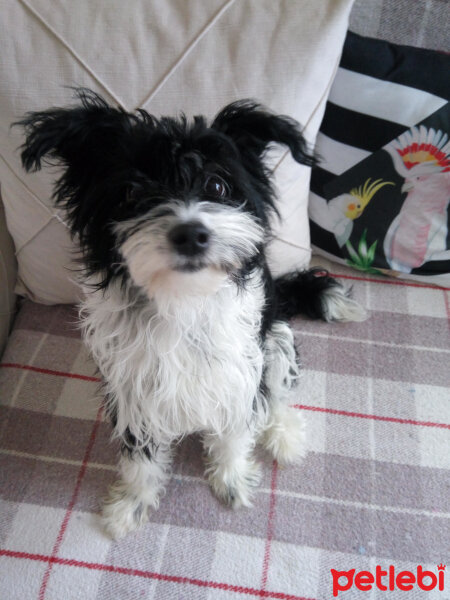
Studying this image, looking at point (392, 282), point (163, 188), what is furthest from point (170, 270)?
A: point (392, 282)

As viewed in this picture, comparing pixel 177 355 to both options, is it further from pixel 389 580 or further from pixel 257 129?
pixel 389 580

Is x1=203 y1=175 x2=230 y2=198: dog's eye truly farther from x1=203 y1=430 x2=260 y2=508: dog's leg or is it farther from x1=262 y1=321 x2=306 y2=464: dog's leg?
x1=203 y1=430 x2=260 y2=508: dog's leg

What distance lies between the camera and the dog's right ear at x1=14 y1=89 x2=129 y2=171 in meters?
0.90

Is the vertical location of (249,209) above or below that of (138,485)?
above

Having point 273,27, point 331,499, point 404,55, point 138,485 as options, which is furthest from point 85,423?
point 404,55

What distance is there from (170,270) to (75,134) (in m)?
0.33

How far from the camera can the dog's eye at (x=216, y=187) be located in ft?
3.21

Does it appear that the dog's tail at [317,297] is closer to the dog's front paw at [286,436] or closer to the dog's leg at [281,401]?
the dog's leg at [281,401]

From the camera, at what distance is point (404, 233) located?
5.26ft

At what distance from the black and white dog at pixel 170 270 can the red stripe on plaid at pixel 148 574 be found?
0.09 m

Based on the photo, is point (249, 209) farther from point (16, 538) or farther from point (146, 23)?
point (16, 538)

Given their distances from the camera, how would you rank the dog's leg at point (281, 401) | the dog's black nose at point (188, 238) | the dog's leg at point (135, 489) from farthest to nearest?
the dog's leg at point (281, 401) → the dog's leg at point (135, 489) → the dog's black nose at point (188, 238)

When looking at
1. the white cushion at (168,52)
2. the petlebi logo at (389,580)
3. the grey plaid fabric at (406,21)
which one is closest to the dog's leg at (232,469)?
the petlebi logo at (389,580)

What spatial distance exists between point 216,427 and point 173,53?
952 mm
